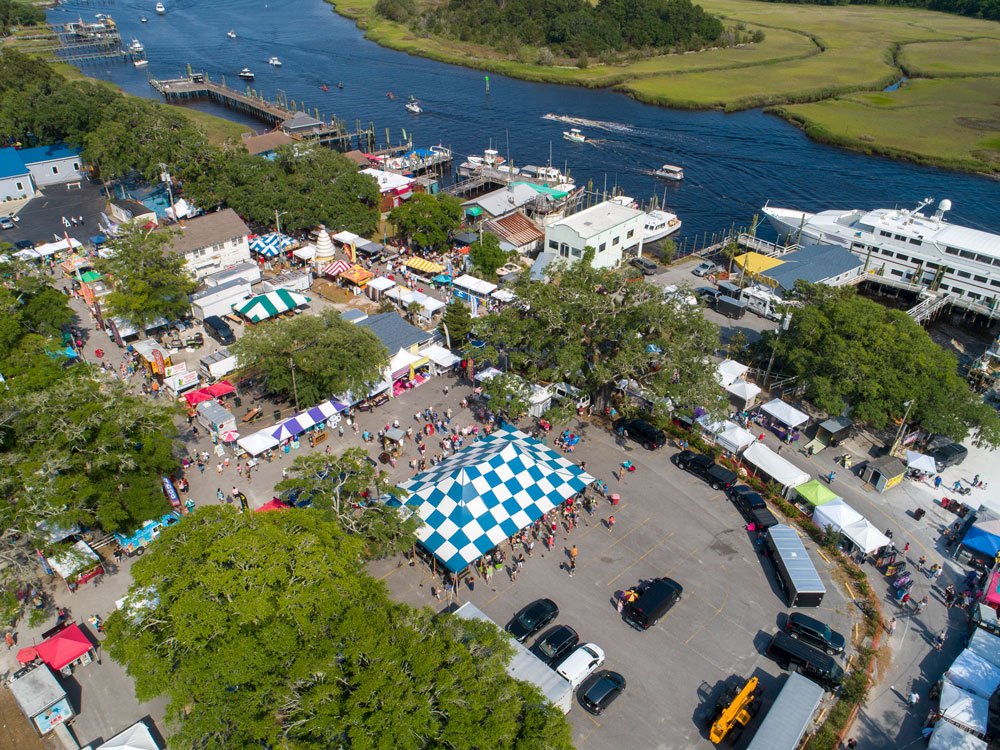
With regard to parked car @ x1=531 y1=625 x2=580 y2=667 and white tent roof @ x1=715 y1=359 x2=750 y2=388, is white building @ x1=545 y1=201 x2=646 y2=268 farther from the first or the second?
parked car @ x1=531 y1=625 x2=580 y2=667

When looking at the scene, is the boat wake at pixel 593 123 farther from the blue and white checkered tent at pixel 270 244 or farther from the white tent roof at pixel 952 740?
the white tent roof at pixel 952 740

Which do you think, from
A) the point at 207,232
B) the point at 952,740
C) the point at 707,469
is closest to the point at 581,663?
the point at 952,740

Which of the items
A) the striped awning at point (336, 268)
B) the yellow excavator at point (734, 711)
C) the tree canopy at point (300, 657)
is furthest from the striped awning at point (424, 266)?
the yellow excavator at point (734, 711)

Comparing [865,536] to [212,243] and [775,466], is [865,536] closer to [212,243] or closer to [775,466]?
[775,466]

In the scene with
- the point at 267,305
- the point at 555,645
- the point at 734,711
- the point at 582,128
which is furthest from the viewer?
the point at 582,128

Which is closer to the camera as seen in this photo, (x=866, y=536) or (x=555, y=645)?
(x=555, y=645)

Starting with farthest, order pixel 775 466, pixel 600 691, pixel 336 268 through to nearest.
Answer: pixel 336 268, pixel 775 466, pixel 600 691
